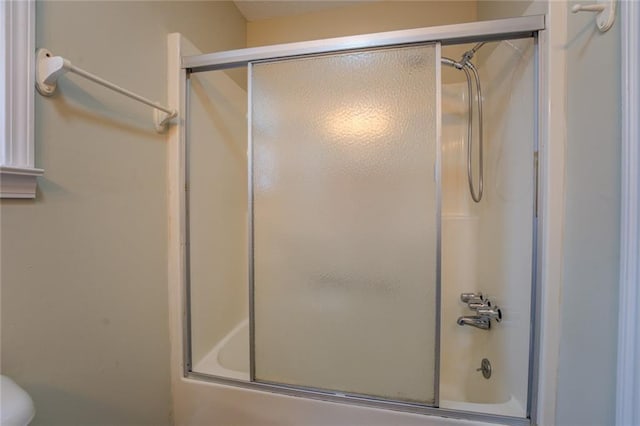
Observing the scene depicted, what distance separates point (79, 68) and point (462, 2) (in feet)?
6.75

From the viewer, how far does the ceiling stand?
173 centimetres

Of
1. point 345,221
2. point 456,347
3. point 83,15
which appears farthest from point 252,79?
point 456,347

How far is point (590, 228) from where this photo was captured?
0.80m

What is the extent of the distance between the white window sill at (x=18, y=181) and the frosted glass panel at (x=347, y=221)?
2.20ft

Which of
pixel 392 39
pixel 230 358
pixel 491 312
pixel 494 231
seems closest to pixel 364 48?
pixel 392 39

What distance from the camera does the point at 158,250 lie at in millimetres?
1132

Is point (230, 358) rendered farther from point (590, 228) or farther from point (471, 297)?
point (590, 228)

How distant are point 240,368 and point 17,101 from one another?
1486 millimetres

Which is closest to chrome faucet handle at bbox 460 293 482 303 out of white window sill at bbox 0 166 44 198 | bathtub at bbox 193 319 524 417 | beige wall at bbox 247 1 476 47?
bathtub at bbox 193 319 524 417

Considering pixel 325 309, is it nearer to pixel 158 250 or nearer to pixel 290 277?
pixel 290 277

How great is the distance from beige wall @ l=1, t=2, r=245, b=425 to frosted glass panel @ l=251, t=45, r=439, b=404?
1.45 ft

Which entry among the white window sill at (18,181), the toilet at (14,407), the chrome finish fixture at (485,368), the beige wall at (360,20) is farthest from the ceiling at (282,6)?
the chrome finish fixture at (485,368)

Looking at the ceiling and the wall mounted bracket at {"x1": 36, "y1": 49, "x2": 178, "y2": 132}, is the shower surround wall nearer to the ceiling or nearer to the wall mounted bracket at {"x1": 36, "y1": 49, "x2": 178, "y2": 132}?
the ceiling

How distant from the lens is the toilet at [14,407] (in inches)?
18.5
